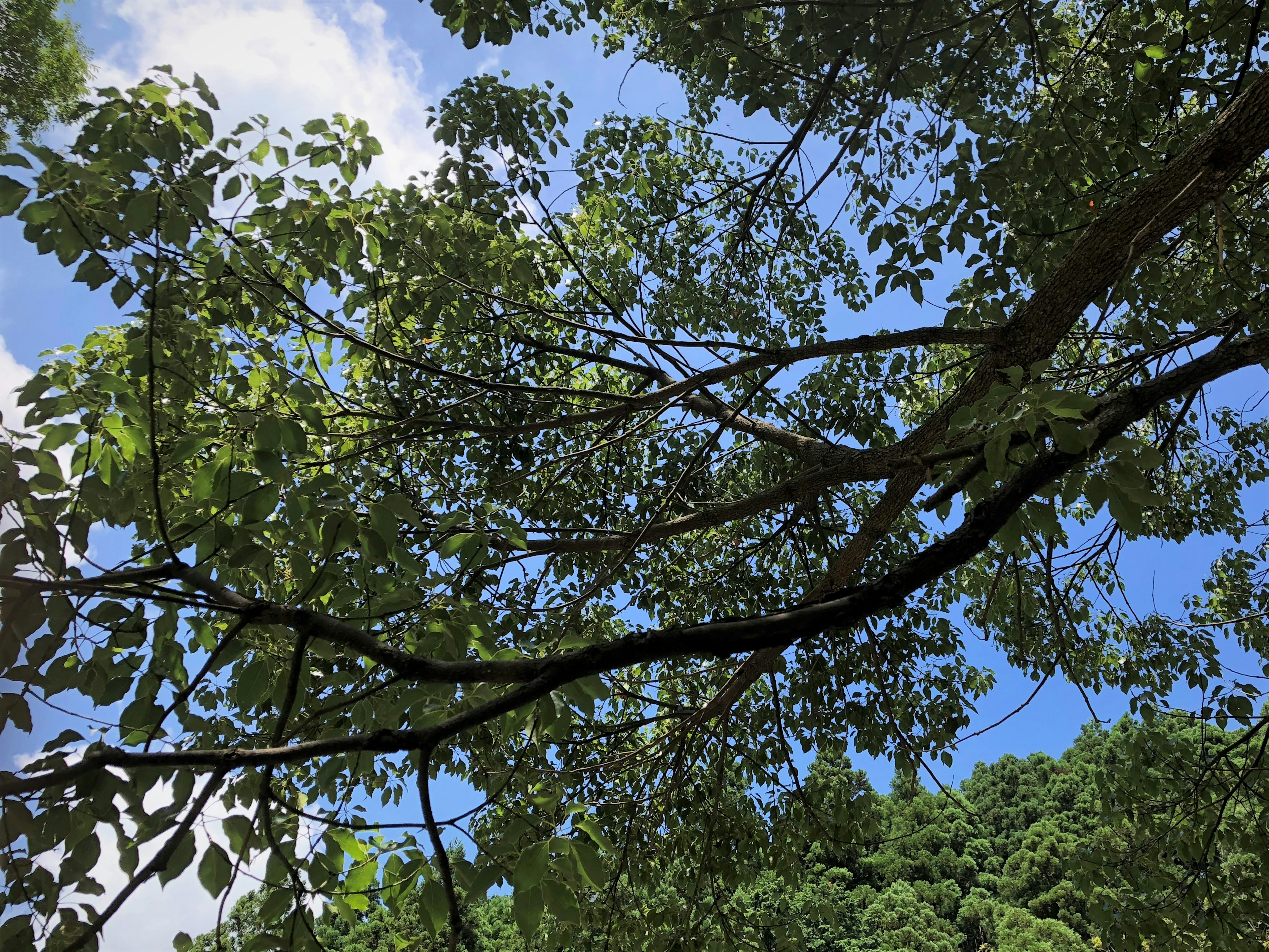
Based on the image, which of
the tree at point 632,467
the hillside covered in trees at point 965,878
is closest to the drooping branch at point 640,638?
the tree at point 632,467

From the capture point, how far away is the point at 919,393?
256 inches

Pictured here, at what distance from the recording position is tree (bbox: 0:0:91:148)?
47.0ft

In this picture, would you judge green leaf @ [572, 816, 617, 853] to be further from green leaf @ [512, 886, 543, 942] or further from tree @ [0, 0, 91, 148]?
tree @ [0, 0, 91, 148]

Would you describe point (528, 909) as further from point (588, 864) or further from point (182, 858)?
point (182, 858)

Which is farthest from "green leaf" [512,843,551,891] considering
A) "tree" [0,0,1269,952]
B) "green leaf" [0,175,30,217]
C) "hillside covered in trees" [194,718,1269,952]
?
"hillside covered in trees" [194,718,1269,952]

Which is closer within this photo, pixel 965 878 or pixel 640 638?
pixel 640 638

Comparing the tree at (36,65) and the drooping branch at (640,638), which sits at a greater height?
the tree at (36,65)

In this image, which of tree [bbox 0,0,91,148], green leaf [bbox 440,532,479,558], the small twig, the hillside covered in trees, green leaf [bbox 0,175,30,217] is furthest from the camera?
tree [bbox 0,0,91,148]

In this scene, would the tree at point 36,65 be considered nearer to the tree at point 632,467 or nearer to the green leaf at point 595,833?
the tree at point 632,467

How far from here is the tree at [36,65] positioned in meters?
14.3

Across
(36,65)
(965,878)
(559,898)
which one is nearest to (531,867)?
(559,898)

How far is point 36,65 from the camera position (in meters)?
15.0

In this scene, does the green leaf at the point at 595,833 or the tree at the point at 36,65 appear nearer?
the green leaf at the point at 595,833

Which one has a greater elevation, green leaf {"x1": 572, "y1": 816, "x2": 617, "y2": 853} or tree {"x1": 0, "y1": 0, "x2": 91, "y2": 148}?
tree {"x1": 0, "y1": 0, "x2": 91, "y2": 148}
